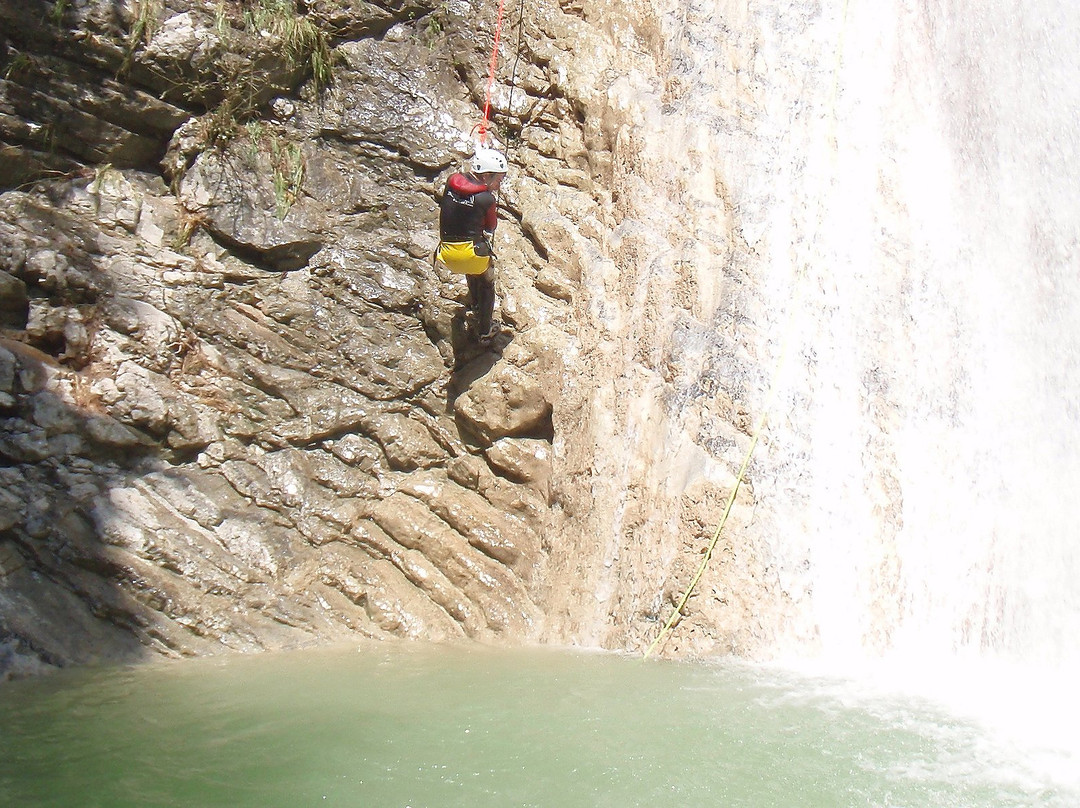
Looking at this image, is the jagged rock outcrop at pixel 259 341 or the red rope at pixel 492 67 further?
the red rope at pixel 492 67

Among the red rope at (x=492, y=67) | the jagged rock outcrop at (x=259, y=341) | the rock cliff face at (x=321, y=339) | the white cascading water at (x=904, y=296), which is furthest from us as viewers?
the red rope at (x=492, y=67)

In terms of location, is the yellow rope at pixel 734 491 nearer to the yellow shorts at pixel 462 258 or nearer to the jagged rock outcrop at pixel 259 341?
the jagged rock outcrop at pixel 259 341

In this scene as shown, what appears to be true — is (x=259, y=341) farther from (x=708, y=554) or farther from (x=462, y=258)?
(x=708, y=554)

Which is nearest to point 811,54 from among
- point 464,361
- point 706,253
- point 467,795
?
point 706,253

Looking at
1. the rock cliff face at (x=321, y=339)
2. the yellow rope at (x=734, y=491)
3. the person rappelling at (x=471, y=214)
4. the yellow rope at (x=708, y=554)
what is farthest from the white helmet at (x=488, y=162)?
the yellow rope at (x=708, y=554)

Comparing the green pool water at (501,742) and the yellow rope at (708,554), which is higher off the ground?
the yellow rope at (708,554)

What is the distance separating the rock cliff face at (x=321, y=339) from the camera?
216 inches

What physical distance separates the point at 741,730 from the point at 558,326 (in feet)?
10.9

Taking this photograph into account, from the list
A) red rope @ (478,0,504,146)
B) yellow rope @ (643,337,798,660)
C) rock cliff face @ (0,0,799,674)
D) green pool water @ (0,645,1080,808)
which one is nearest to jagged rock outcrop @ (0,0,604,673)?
rock cliff face @ (0,0,799,674)

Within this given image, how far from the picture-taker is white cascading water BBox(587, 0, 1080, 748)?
4.91m

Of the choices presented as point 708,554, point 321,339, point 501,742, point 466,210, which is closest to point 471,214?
point 466,210

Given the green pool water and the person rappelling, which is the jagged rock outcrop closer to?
the person rappelling

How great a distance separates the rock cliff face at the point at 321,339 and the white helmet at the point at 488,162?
27.0 inches

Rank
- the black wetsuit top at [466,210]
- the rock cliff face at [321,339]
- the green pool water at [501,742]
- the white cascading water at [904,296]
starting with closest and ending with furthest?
the green pool water at [501,742]
the white cascading water at [904,296]
the rock cliff face at [321,339]
the black wetsuit top at [466,210]
